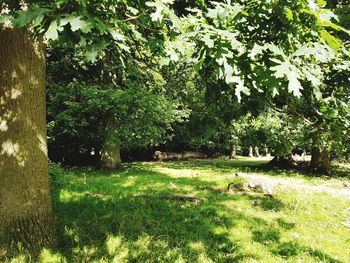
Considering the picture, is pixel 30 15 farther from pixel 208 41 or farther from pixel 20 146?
pixel 20 146

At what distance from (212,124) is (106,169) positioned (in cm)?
1311

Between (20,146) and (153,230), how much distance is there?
3178mm

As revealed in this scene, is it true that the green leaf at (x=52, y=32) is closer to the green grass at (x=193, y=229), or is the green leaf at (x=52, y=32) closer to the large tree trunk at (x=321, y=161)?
the green grass at (x=193, y=229)

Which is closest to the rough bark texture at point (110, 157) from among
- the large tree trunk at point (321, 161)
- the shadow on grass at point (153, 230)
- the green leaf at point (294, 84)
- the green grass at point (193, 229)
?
the green grass at point (193, 229)

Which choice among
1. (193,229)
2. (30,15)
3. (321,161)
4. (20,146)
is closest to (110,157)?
(193,229)

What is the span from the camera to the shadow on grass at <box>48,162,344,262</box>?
6.19 meters

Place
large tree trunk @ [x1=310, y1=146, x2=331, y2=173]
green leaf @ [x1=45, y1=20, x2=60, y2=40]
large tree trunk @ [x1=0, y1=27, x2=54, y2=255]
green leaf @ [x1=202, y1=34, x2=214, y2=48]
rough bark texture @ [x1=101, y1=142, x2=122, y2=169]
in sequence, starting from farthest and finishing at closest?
large tree trunk @ [x1=310, y1=146, x2=331, y2=173] < rough bark texture @ [x1=101, y1=142, x2=122, y2=169] < large tree trunk @ [x1=0, y1=27, x2=54, y2=255] < green leaf @ [x1=202, y1=34, x2=214, y2=48] < green leaf @ [x1=45, y1=20, x2=60, y2=40]

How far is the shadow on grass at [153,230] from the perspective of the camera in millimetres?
6191

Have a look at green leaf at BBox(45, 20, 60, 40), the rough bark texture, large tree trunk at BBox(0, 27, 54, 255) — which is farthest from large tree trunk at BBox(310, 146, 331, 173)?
green leaf at BBox(45, 20, 60, 40)

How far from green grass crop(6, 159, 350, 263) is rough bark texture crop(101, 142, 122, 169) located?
28.2ft

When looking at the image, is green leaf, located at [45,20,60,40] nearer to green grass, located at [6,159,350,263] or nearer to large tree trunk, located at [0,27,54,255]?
large tree trunk, located at [0,27,54,255]

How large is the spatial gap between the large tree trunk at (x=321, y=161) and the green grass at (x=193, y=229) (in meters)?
11.4

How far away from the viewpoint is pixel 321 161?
72.6 ft

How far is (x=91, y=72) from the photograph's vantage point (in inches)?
796
